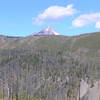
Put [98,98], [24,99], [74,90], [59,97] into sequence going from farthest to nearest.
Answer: [74,90] → [59,97] → [24,99] → [98,98]

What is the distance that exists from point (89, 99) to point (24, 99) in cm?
8380

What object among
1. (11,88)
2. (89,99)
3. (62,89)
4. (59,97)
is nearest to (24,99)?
(11,88)

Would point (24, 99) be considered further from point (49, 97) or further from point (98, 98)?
point (98, 98)

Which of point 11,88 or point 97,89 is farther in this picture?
point 11,88

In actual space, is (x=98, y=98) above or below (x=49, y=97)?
above

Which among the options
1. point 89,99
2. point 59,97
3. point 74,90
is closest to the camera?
point 89,99

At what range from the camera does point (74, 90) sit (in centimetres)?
19338

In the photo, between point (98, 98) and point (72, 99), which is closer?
point (98, 98)

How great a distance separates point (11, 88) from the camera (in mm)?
170875

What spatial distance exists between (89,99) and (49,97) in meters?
89.2

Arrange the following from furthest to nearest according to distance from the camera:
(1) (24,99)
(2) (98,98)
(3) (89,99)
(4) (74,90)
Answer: (4) (74,90) → (1) (24,99) → (3) (89,99) → (2) (98,98)

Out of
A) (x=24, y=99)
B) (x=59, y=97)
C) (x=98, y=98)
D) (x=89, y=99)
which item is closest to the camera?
(x=98, y=98)

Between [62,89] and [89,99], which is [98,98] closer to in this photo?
[89,99]

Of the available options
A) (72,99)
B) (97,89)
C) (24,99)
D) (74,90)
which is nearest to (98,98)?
(97,89)
